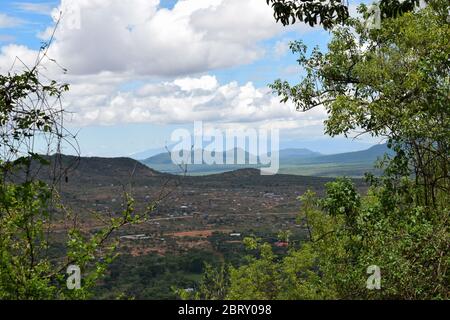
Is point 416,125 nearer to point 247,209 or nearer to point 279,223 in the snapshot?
point 279,223

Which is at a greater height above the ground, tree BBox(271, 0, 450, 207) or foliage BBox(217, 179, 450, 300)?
tree BBox(271, 0, 450, 207)

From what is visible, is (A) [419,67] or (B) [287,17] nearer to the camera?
(B) [287,17]

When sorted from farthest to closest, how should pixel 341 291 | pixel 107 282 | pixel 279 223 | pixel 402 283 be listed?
pixel 279 223
pixel 107 282
pixel 341 291
pixel 402 283

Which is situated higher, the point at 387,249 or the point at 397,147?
the point at 397,147

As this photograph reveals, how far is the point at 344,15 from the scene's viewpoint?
7219mm

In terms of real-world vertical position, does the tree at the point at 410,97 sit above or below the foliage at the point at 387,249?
above

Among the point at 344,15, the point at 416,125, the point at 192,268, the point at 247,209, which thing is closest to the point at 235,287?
the point at 416,125

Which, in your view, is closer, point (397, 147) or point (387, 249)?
point (387, 249)

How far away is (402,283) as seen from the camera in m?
8.86

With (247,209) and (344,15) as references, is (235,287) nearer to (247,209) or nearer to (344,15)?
(344,15)

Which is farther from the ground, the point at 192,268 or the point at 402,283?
the point at 402,283

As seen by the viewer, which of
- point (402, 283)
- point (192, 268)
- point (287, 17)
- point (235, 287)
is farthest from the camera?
point (192, 268)
